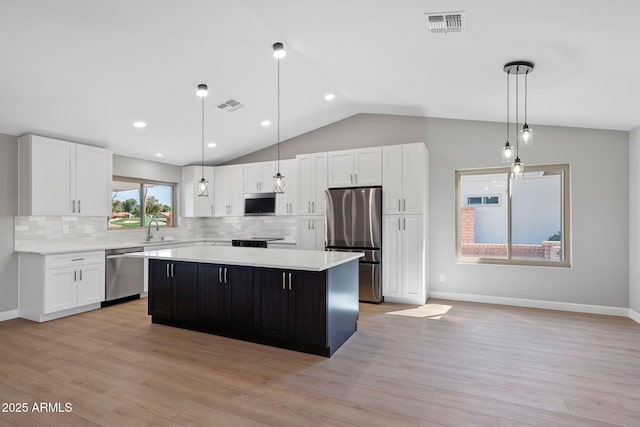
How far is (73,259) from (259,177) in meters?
3.19

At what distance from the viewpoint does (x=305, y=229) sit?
5.70 metres

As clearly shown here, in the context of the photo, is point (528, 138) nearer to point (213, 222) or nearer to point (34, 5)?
point (34, 5)

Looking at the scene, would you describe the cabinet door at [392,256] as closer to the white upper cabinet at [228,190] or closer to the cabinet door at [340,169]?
the cabinet door at [340,169]

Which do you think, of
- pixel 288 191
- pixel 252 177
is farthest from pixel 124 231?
pixel 288 191

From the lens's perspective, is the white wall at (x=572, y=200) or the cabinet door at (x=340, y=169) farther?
the cabinet door at (x=340, y=169)

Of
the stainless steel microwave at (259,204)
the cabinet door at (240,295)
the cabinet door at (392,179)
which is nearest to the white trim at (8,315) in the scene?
the cabinet door at (240,295)

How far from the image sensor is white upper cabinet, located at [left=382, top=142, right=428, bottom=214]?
4.89 meters

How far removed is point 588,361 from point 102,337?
4.80 m

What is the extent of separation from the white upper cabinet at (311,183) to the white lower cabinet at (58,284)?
10.1ft

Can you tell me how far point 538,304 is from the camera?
4.72 metres

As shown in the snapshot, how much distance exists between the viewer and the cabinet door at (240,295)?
3.45 meters

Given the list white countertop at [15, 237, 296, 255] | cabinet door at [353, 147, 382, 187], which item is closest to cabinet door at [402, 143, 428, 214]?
cabinet door at [353, 147, 382, 187]

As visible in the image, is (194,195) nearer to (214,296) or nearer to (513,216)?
(214,296)

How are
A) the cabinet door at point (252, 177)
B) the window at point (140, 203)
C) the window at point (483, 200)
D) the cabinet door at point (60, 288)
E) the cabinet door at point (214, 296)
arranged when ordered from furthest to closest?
the cabinet door at point (252, 177) < the window at point (140, 203) < the window at point (483, 200) < the cabinet door at point (60, 288) < the cabinet door at point (214, 296)
